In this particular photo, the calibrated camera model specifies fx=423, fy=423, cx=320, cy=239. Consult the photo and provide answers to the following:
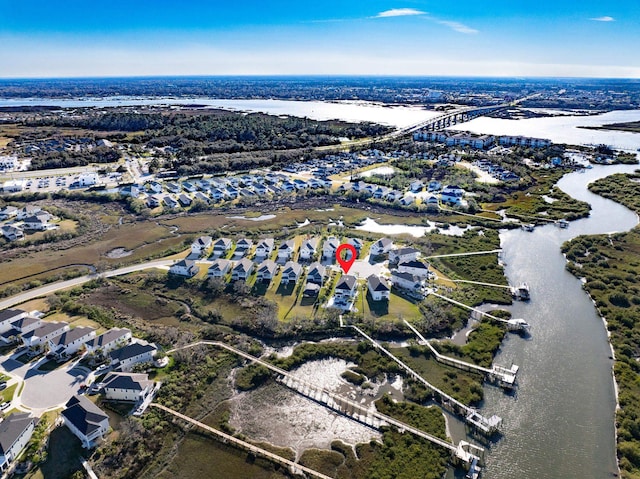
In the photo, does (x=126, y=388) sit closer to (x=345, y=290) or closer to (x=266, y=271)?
(x=266, y=271)

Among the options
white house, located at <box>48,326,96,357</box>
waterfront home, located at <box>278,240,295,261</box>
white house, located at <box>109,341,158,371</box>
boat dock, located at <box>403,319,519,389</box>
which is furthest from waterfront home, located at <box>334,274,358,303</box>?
white house, located at <box>48,326,96,357</box>

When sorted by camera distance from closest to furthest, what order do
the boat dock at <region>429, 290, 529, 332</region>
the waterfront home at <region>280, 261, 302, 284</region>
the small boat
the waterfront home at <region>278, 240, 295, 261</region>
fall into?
1. the boat dock at <region>429, 290, 529, 332</region>
2. the small boat
3. the waterfront home at <region>280, 261, 302, 284</region>
4. the waterfront home at <region>278, 240, 295, 261</region>

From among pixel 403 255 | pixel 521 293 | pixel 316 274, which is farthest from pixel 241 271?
pixel 521 293

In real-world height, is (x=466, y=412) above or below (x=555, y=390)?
above


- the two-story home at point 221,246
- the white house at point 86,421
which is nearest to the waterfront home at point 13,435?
the white house at point 86,421

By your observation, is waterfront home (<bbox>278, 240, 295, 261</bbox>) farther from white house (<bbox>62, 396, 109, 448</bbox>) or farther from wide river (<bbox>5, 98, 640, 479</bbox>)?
white house (<bbox>62, 396, 109, 448</bbox>)
